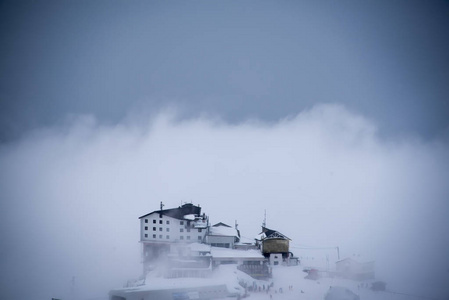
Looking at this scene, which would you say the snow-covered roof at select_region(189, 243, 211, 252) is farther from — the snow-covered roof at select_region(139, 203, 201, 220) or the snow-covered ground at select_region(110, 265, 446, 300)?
the snow-covered roof at select_region(139, 203, 201, 220)

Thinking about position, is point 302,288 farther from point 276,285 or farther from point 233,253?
point 233,253

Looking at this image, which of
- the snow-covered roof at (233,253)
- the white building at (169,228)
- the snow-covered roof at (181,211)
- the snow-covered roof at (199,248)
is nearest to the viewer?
the snow-covered roof at (199,248)

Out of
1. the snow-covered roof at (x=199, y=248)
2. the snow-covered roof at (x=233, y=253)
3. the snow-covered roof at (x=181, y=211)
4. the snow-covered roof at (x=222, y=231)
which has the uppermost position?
the snow-covered roof at (x=181, y=211)

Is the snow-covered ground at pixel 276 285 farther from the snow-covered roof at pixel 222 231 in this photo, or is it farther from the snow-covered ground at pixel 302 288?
the snow-covered roof at pixel 222 231

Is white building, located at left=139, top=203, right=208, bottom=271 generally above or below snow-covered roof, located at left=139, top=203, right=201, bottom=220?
below

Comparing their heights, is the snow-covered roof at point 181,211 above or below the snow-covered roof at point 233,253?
above

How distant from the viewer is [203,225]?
50.1 m

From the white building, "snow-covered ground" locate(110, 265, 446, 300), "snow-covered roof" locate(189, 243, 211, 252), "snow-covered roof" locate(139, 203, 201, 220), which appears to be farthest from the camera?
"snow-covered roof" locate(139, 203, 201, 220)

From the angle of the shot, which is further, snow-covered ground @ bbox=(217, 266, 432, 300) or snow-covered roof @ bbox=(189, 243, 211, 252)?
snow-covered roof @ bbox=(189, 243, 211, 252)

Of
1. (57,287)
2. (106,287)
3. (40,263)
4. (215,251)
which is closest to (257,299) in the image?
(215,251)

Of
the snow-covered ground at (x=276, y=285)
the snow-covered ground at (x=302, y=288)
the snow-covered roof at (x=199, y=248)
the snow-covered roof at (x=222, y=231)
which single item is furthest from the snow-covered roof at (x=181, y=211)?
the snow-covered ground at (x=302, y=288)

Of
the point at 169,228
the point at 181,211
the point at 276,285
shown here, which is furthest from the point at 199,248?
the point at 276,285

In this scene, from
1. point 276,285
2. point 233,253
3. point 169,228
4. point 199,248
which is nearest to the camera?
point 276,285

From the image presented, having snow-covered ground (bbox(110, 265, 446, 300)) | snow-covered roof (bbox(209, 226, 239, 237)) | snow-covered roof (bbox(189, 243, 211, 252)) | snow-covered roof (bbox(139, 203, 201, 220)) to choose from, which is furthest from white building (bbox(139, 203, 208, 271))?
snow-covered ground (bbox(110, 265, 446, 300))
